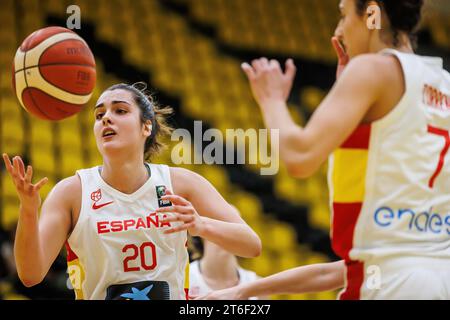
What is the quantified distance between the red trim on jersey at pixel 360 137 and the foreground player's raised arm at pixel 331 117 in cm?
4

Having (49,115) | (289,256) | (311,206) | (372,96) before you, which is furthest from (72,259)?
(311,206)

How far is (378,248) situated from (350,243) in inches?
4.0

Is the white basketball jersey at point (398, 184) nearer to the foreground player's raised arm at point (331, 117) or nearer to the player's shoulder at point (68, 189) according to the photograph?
the foreground player's raised arm at point (331, 117)

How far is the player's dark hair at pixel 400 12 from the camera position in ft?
8.15

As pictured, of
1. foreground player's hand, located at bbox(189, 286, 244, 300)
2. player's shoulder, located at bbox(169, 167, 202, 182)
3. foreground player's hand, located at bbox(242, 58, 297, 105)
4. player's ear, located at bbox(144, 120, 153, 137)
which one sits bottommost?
foreground player's hand, located at bbox(189, 286, 244, 300)

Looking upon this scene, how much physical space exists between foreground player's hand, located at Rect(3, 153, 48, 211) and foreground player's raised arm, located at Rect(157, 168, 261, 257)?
0.57m

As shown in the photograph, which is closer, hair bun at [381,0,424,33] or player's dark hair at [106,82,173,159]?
hair bun at [381,0,424,33]

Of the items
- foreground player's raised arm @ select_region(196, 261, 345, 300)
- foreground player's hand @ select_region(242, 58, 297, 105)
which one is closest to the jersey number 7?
foreground player's hand @ select_region(242, 58, 297, 105)

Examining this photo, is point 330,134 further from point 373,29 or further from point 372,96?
point 373,29

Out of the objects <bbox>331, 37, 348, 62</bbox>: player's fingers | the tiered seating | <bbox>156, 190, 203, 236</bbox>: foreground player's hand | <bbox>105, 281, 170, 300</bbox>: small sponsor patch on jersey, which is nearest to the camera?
<bbox>156, 190, 203, 236</bbox>: foreground player's hand

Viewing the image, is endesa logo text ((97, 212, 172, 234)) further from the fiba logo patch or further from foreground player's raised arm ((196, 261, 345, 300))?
foreground player's raised arm ((196, 261, 345, 300))

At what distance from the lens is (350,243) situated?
8.13ft

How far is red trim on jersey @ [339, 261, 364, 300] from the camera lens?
2471 mm

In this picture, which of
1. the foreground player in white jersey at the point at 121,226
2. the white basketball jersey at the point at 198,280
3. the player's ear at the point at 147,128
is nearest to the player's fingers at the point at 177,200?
the foreground player in white jersey at the point at 121,226
